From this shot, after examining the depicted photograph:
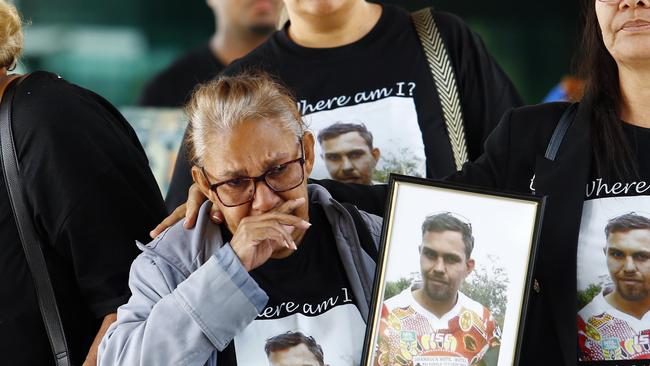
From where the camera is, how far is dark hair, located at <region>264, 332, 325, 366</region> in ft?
7.49

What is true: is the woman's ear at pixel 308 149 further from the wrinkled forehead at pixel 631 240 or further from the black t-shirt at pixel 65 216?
the wrinkled forehead at pixel 631 240

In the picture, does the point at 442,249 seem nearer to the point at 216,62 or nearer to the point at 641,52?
the point at 641,52

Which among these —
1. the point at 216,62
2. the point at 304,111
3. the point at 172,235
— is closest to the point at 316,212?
the point at 172,235

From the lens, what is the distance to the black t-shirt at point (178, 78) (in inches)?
234

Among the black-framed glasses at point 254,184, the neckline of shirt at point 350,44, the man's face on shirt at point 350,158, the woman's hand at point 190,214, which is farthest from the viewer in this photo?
the neckline of shirt at point 350,44

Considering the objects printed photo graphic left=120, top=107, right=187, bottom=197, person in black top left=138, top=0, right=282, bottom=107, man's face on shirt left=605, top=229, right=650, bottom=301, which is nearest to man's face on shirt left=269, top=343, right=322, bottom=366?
man's face on shirt left=605, top=229, right=650, bottom=301

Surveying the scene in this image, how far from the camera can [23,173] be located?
2.54 metres

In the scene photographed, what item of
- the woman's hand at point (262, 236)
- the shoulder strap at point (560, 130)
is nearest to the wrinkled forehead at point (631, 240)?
the shoulder strap at point (560, 130)

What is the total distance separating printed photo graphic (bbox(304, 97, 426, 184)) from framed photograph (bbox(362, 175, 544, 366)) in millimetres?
675

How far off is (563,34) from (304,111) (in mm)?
4392

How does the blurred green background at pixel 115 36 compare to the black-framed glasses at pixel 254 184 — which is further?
the blurred green background at pixel 115 36

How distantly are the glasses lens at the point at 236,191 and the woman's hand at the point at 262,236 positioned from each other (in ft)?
0.16

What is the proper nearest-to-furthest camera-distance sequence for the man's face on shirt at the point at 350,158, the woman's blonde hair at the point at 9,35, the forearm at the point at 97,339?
1. the forearm at the point at 97,339
2. the woman's blonde hair at the point at 9,35
3. the man's face on shirt at the point at 350,158

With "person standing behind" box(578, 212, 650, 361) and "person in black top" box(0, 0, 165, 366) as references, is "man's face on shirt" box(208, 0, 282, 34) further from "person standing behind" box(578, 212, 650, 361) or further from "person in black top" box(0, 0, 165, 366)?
"person standing behind" box(578, 212, 650, 361)
